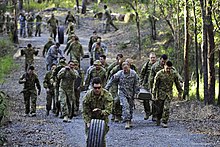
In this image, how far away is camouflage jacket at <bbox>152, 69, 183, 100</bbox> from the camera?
43.4 ft

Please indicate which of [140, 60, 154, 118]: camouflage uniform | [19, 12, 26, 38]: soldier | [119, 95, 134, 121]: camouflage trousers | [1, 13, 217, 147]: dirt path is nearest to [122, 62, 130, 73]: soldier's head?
[119, 95, 134, 121]: camouflage trousers

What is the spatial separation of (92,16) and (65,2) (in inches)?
273

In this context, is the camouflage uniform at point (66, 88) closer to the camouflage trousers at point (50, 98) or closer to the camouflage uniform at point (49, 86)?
the camouflage uniform at point (49, 86)

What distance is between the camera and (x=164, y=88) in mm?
13375

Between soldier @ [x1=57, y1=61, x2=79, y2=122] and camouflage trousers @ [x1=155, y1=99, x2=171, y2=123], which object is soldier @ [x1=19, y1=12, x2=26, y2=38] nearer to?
soldier @ [x1=57, y1=61, x2=79, y2=122]

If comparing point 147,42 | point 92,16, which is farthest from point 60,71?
point 92,16

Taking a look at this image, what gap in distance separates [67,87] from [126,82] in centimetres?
224

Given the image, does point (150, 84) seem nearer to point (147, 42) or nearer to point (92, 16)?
point (147, 42)

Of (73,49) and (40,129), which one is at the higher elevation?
(73,49)

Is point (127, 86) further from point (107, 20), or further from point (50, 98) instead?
point (107, 20)

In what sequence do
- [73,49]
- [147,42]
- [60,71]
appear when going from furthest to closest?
1. [147,42]
2. [73,49]
3. [60,71]

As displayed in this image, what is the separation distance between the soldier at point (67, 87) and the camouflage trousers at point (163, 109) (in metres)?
2.58

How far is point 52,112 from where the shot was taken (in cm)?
1739

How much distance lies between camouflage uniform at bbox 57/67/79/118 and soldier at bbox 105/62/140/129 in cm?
167
